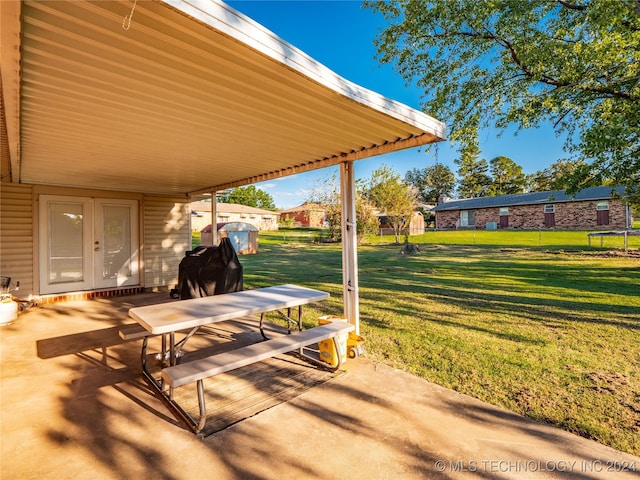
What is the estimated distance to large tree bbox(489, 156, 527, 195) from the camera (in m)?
45.5

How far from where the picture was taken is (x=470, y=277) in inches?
348

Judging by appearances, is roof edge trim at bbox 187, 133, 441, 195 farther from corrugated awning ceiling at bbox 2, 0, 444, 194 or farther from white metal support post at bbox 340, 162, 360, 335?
white metal support post at bbox 340, 162, 360, 335

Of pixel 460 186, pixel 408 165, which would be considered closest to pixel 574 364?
pixel 460 186

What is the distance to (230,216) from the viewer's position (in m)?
32.8

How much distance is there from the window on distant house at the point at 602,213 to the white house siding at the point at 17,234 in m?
32.7

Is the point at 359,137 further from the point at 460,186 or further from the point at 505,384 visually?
the point at 460,186

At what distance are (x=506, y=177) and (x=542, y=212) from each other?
22.3 metres

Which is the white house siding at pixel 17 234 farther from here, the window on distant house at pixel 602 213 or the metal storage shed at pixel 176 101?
the window on distant house at pixel 602 213

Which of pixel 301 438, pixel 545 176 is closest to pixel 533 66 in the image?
pixel 301 438

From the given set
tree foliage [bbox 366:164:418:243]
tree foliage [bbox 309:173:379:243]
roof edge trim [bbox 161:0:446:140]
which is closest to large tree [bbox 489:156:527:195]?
tree foliage [bbox 366:164:418:243]

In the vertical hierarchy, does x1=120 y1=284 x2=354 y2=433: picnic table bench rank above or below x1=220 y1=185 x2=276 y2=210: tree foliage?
below

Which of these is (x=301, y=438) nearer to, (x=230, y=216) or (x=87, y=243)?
(x=87, y=243)

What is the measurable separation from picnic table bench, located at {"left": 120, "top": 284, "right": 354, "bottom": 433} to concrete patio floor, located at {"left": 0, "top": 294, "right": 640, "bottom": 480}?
237 mm

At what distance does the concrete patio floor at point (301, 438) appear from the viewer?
201cm
